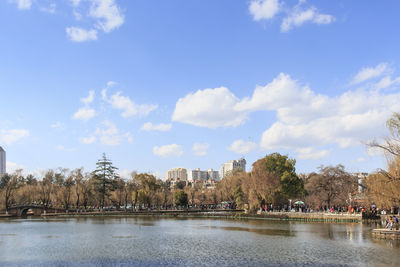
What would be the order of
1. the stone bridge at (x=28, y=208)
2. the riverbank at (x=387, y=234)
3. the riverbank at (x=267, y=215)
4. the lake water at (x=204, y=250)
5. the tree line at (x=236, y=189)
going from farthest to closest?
the stone bridge at (x=28, y=208)
the tree line at (x=236, y=189)
the riverbank at (x=267, y=215)
the riverbank at (x=387, y=234)
the lake water at (x=204, y=250)

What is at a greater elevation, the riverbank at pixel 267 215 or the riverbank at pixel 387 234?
the riverbank at pixel 387 234

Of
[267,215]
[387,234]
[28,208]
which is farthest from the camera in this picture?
[28,208]

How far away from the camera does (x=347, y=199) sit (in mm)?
75500

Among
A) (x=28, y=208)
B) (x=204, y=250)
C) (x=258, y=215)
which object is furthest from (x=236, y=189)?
(x=204, y=250)

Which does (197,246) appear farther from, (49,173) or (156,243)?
(49,173)

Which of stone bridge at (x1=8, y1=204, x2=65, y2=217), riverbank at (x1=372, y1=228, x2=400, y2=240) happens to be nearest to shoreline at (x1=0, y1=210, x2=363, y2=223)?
stone bridge at (x1=8, y1=204, x2=65, y2=217)

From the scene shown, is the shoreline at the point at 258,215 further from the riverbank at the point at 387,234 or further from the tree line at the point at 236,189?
the riverbank at the point at 387,234

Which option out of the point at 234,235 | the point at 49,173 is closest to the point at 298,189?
the point at 234,235

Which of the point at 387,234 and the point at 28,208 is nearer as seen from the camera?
the point at 387,234

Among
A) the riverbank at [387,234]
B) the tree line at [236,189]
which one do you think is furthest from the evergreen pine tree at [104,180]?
the riverbank at [387,234]

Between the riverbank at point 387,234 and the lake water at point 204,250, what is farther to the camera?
the riverbank at point 387,234

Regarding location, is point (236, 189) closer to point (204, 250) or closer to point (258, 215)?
point (258, 215)

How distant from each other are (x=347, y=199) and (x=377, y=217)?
71.5 ft

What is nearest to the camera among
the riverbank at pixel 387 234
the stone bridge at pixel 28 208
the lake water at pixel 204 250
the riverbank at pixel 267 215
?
the lake water at pixel 204 250
